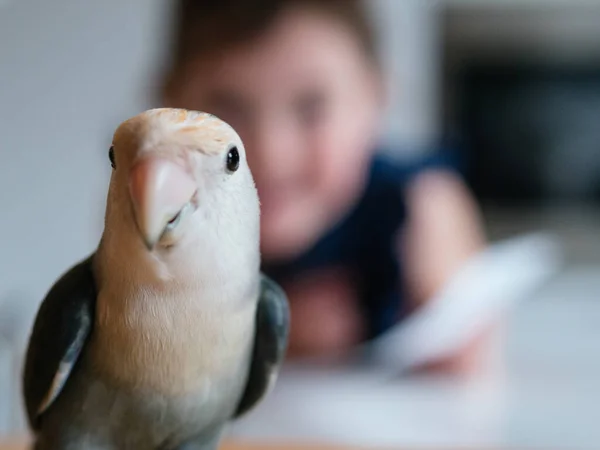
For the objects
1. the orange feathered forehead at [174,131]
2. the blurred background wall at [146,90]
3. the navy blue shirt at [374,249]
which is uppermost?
the orange feathered forehead at [174,131]

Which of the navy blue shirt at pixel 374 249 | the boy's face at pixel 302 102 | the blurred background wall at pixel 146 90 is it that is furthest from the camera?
the blurred background wall at pixel 146 90

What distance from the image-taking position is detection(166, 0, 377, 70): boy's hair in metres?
0.89

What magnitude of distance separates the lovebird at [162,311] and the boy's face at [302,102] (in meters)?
0.65

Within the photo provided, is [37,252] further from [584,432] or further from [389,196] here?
[584,432]

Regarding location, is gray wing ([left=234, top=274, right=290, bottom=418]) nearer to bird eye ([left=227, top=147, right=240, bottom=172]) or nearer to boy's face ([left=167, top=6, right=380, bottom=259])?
bird eye ([left=227, top=147, right=240, bottom=172])

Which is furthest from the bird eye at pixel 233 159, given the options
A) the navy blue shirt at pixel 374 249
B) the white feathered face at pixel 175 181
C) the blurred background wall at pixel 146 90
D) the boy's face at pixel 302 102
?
the blurred background wall at pixel 146 90

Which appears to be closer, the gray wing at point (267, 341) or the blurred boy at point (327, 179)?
the gray wing at point (267, 341)

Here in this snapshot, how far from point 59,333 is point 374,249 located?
85 cm

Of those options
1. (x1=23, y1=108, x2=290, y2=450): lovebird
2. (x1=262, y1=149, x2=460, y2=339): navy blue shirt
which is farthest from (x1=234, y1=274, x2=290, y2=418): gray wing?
(x1=262, y1=149, x2=460, y2=339): navy blue shirt

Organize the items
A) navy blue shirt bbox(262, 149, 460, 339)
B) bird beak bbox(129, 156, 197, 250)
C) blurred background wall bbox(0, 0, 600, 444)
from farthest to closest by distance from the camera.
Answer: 1. blurred background wall bbox(0, 0, 600, 444)
2. navy blue shirt bbox(262, 149, 460, 339)
3. bird beak bbox(129, 156, 197, 250)

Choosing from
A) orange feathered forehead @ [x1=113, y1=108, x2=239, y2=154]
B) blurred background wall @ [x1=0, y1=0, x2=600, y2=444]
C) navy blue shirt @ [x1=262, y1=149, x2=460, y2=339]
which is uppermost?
orange feathered forehead @ [x1=113, y1=108, x2=239, y2=154]

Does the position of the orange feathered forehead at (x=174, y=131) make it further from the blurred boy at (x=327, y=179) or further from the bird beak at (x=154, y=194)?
the blurred boy at (x=327, y=179)

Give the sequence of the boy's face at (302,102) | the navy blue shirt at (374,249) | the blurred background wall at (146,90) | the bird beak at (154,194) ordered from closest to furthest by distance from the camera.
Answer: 1. the bird beak at (154,194)
2. the boy's face at (302,102)
3. the navy blue shirt at (374,249)
4. the blurred background wall at (146,90)

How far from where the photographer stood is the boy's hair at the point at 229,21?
89 centimetres
